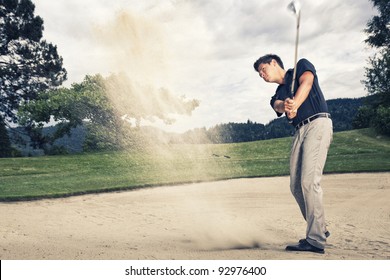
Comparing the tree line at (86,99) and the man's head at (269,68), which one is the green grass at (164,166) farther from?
the man's head at (269,68)

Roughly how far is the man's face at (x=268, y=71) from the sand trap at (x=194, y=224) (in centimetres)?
214

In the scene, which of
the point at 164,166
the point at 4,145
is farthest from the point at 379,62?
the point at 4,145

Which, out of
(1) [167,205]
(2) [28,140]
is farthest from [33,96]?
(1) [167,205]

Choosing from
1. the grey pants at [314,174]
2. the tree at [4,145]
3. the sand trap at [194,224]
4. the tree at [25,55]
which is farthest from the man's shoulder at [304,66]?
the tree at [25,55]

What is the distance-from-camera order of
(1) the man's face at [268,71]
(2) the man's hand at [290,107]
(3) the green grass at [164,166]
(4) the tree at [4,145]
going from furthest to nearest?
(4) the tree at [4,145]
(3) the green grass at [164,166]
(1) the man's face at [268,71]
(2) the man's hand at [290,107]

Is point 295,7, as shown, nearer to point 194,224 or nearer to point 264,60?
point 264,60

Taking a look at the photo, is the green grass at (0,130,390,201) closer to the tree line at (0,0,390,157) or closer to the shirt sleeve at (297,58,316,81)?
the tree line at (0,0,390,157)

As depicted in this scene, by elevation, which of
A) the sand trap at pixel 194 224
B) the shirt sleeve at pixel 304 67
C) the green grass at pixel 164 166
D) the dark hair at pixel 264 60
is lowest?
the sand trap at pixel 194 224

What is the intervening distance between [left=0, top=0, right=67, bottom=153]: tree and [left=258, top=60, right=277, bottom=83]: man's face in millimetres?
32276

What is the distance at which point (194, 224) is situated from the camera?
6.86 metres

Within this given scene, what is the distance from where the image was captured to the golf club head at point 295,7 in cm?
468

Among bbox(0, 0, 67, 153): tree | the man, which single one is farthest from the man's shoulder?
bbox(0, 0, 67, 153): tree

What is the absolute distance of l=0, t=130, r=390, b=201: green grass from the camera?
12.9 m

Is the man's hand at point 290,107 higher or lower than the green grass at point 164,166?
higher
